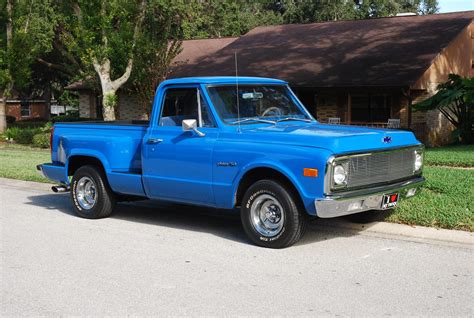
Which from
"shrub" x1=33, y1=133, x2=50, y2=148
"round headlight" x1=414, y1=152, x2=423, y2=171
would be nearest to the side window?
"round headlight" x1=414, y1=152, x2=423, y2=171

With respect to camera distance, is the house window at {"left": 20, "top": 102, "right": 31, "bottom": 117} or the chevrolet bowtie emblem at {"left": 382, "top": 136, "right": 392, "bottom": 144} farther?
the house window at {"left": 20, "top": 102, "right": 31, "bottom": 117}

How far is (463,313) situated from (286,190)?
2553 millimetres

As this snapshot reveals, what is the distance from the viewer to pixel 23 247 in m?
7.48

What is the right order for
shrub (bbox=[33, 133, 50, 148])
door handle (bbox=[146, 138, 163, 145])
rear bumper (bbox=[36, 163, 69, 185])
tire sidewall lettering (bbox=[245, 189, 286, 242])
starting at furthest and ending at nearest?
shrub (bbox=[33, 133, 50, 148])
rear bumper (bbox=[36, 163, 69, 185])
door handle (bbox=[146, 138, 163, 145])
tire sidewall lettering (bbox=[245, 189, 286, 242])

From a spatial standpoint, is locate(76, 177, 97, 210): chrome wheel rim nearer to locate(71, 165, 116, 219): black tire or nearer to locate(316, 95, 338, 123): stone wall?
locate(71, 165, 116, 219): black tire

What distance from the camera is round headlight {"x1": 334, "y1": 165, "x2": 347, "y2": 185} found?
6.67 meters

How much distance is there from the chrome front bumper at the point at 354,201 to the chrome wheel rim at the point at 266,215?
25.2 inches

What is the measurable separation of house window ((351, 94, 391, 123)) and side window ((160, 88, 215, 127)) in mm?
15610

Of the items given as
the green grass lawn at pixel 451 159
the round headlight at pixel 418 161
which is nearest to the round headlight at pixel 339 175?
the round headlight at pixel 418 161

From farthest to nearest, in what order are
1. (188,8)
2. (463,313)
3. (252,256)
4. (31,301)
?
(188,8) → (252,256) → (31,301) → (463,313)

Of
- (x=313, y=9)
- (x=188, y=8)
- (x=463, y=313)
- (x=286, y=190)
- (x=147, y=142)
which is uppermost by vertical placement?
(x=313, y=9)

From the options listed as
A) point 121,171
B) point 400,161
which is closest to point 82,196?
point 121,171

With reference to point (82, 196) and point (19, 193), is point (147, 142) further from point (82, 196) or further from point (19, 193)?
point (19, 193)

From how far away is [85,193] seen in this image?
31.1 feet
